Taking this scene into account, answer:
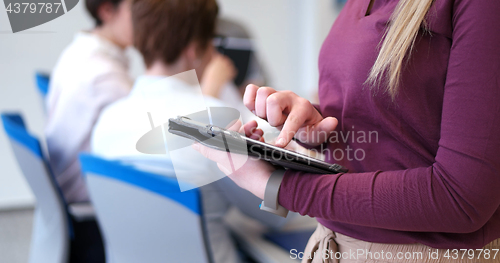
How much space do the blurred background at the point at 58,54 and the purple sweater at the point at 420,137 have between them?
5.00 ft

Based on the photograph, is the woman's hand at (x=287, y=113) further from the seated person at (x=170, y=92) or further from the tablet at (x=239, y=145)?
the seated person at (x=170, y=92)

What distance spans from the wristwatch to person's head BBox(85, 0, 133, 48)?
1.20 metres

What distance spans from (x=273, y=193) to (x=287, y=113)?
13cm

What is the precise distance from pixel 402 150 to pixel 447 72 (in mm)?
118

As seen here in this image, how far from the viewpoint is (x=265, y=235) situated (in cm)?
108

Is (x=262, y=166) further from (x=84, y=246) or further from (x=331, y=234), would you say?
(x=84, y=246)

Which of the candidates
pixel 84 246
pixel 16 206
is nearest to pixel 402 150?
pixel 84 246

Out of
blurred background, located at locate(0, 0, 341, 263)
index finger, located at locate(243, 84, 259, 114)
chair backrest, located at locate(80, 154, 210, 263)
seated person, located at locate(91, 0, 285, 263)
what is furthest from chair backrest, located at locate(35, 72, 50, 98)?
index finger, located at locate(243, 84, 259, 114)

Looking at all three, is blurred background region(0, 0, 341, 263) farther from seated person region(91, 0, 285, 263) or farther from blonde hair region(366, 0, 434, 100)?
blonde hair region(366, 0, 434, 100)

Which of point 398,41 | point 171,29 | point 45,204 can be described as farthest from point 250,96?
point 45,204

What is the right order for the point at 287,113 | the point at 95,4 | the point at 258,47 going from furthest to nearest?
the point at 258,47 → the point at 95,4 → the point at 287,113

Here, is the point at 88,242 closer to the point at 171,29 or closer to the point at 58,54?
the point at 171,29

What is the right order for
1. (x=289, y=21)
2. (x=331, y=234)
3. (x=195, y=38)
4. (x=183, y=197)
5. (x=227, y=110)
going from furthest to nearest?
(x=289, y=21), (x=195, y=38), (x=183, y=197), (x=227, y=110), (x=331, y=234)

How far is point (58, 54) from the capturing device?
2674 mm
